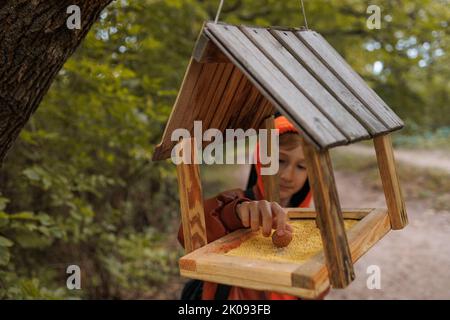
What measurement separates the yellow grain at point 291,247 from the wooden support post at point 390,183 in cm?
15

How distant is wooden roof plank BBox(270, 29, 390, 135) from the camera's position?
131 cm

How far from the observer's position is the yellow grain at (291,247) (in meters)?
1.33

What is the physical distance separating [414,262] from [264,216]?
5.06 metres

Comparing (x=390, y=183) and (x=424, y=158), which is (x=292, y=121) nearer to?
(x=390, y=183)

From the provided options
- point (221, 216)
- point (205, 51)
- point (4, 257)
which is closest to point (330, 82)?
point (205, 51)

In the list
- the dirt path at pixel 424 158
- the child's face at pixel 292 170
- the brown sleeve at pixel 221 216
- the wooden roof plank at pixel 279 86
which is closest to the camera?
the wooden roof plank at pixel 279 86

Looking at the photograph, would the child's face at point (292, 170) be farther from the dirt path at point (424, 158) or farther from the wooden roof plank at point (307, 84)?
the dirt path at point (424, 158)

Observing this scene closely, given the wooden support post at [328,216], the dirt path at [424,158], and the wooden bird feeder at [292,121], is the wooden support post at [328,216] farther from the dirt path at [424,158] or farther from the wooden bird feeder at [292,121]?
the dirt path at [424,158]

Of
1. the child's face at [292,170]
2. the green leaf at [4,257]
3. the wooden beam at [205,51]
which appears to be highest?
the wooden beam at [205,51]

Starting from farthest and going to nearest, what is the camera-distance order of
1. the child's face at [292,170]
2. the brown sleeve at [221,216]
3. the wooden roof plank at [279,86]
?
the child's face at [292,170]
the brown sleeve at [221,216]
the wooden roof plank at [279,86]

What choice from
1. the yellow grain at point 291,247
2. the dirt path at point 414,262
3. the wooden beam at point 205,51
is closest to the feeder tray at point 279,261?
the yellow grain at point 291,247

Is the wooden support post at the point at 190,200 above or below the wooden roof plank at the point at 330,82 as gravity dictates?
below

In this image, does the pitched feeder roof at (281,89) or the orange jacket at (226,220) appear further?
the orange jacket at (226,220)

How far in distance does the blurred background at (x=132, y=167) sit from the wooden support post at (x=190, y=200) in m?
0.99
